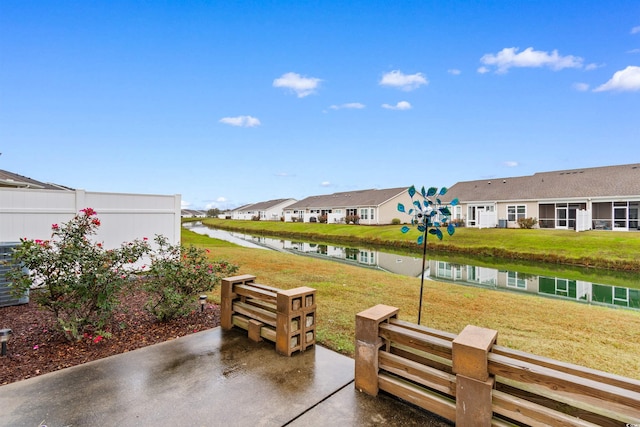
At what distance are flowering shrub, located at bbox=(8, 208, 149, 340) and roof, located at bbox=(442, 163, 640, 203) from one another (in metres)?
28.5

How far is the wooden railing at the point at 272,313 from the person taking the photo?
394cm

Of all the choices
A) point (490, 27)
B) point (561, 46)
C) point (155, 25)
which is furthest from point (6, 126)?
point (561, 46)

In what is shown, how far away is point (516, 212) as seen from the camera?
86.7 ft

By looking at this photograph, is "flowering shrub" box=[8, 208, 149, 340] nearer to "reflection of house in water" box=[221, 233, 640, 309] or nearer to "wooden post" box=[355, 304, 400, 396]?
"wooden post" box=[355, 304, 400, 396]

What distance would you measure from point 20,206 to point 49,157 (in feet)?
32.4

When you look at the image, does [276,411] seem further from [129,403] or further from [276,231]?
[276,231]

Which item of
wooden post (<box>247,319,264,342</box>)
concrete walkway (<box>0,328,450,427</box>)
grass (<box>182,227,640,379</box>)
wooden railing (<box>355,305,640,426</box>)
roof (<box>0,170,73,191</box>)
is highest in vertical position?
roof (<box>0,170,73,191</box>)


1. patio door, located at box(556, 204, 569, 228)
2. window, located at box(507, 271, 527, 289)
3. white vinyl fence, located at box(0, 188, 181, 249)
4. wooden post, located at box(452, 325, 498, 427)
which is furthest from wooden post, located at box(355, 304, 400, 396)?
patio door, located at box(556, 204, 569, 228)

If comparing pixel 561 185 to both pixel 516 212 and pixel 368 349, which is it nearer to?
pixel 516 212

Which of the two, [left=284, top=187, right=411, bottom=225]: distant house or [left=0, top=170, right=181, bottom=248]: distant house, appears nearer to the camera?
[left=0, top=170, right=181, bottom=248]: distant house

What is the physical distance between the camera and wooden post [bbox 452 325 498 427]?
236 centimetres

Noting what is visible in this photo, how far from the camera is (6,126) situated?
13211 millimetres

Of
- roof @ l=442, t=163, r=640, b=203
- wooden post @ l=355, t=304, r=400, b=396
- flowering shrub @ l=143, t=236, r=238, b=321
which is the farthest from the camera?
roof @ l=442, t=163, r=640, b=203

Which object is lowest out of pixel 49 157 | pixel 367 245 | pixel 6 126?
pixel 367 245
